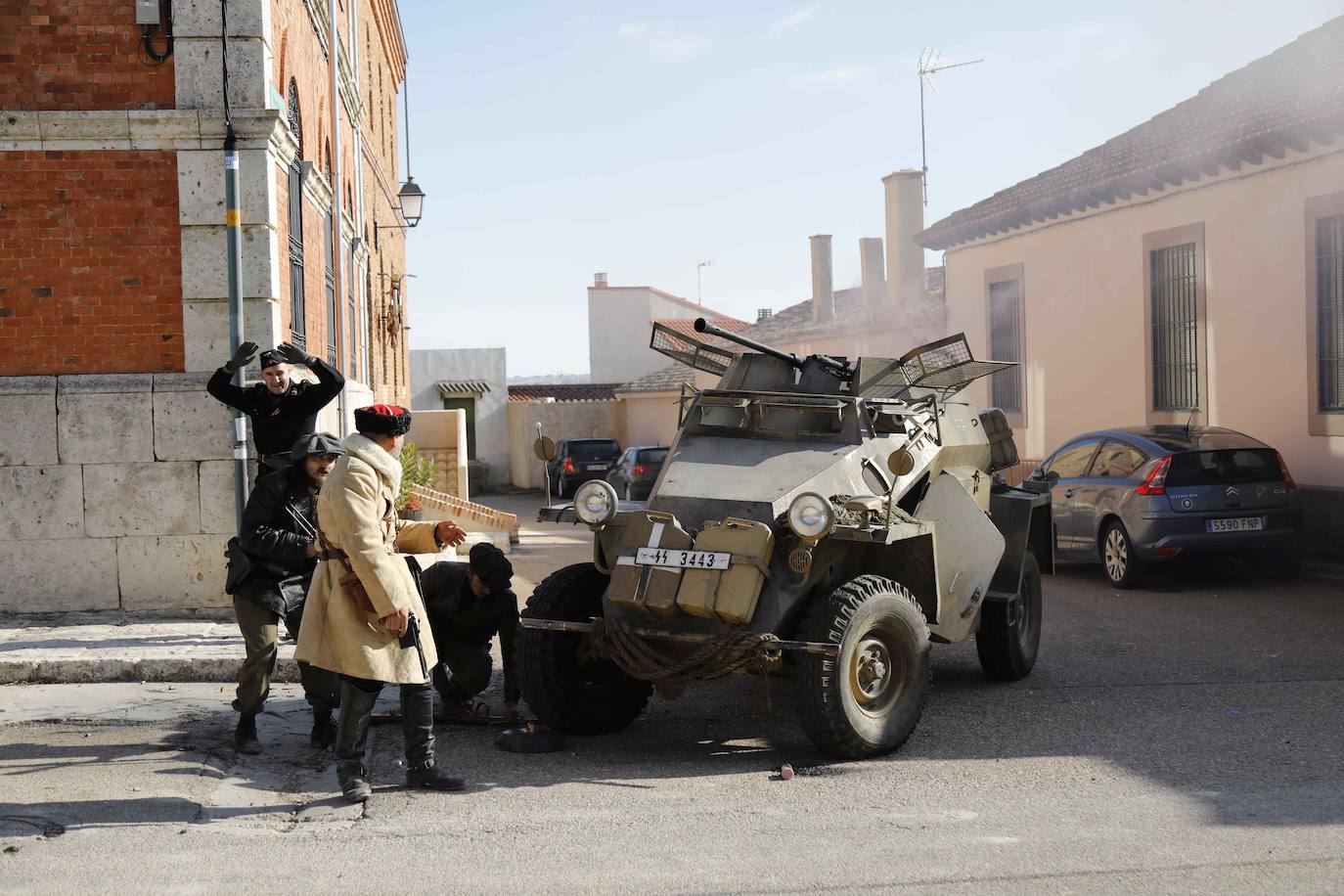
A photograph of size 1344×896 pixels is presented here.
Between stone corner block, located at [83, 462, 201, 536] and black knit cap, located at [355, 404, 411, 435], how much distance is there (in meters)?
4.40

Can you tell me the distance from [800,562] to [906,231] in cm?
2307

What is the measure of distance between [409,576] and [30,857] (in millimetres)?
1774

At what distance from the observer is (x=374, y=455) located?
5.73 metres

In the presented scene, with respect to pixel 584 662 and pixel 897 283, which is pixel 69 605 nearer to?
pixel 584 662

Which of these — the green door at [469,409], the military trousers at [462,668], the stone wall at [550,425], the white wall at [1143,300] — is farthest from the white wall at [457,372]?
the military trousers at [462,668]

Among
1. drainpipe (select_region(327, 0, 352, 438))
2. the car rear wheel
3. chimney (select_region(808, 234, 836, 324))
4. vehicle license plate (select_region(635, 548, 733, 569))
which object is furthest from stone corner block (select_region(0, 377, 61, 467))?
chimney (select_region(808, 234, 836, 324))

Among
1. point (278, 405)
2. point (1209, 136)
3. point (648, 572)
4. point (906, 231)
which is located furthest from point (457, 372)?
point (648, 572)

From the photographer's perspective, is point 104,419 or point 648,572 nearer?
point 648,572

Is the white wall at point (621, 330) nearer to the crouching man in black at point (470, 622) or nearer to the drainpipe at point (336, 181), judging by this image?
the drainpipe at point (336, 181)

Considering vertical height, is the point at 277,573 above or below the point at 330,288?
below

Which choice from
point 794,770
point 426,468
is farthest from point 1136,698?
point 426,468

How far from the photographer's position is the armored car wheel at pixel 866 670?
244 inches

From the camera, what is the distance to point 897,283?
93.8ft

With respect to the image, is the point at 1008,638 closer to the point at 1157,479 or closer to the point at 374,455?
the point at 374,455
